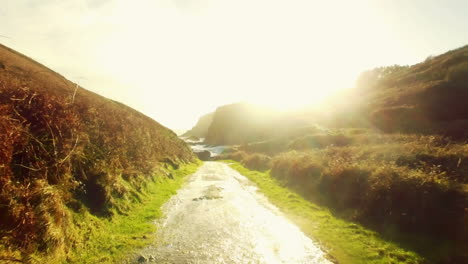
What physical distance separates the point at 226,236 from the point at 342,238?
5.80m

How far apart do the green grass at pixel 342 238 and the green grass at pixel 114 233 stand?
8.41 meters

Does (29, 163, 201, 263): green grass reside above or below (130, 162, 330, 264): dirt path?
above

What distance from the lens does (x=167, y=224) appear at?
558 inches

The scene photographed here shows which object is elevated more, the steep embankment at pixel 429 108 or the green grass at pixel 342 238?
the steep embankment at pixel 429 108

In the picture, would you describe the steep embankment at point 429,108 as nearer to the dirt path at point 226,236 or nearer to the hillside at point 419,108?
the hillside at point 419,108

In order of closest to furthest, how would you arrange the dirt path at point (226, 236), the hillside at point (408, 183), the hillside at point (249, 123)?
the dirt path at point (226, 236), the hillside at point (408, 183), the hillside at point (249, 123)

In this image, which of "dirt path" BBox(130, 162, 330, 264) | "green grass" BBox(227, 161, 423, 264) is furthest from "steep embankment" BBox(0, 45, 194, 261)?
"green grass" BBox(227, 161, 423, 264)

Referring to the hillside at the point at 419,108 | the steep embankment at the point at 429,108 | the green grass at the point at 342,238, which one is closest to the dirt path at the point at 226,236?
the green grass at the point at 342,238

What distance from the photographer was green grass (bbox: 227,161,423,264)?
35.4 feet

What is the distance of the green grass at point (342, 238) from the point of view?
10789 millimetres

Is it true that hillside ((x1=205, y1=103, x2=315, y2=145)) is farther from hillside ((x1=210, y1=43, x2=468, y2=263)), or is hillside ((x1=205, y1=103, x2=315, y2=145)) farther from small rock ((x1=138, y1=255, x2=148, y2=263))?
small rock ((x1=138, y1=255, x2=148, y2=263))

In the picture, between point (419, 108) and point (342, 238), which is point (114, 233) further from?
point (419, 108)

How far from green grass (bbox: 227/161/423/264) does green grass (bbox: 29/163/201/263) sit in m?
8.41

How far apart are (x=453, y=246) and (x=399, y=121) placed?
33267 millimetres
